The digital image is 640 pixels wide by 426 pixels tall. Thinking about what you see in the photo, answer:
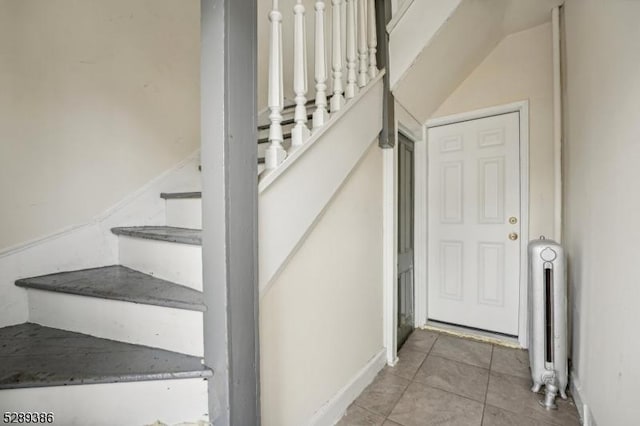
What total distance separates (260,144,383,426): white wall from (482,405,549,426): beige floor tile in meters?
0.70

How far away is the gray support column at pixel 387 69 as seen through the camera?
175 centimetres

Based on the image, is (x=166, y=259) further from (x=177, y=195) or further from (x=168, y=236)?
(x=177, y=195)

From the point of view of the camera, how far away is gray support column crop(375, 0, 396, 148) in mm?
1752

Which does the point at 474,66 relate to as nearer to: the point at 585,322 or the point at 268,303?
the point at 585,322

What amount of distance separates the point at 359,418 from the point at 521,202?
2099mm

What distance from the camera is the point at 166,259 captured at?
1205 millimetres

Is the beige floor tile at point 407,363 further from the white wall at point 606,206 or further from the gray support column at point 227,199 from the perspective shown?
the gray support column at point 227,199

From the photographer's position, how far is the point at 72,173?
1.40 metres

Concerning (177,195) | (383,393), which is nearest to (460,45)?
(177,195)

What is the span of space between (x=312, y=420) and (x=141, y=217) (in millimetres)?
A: 1447

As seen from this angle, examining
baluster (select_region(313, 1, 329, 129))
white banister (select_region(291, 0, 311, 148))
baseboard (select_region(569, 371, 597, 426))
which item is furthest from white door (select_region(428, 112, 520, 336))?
white banister (select_region(291, 0, 311, 148))

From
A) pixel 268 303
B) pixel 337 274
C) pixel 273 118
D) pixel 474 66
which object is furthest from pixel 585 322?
pixel 474 66

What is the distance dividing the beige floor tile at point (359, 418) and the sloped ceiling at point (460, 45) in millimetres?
2034

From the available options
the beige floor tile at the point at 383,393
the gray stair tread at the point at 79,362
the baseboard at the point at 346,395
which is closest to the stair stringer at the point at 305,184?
the gray stair tread at the point at 79,362
